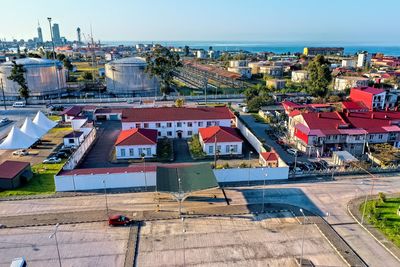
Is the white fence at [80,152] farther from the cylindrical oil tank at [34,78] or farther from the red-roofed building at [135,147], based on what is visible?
the cylindrical oil tank at [34,78]

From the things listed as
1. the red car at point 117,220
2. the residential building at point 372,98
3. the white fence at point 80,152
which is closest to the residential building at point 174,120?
the white fence at point 80,152

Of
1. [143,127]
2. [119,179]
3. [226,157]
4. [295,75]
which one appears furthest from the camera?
[295,75]

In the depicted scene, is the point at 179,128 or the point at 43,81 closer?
the point at 179,128

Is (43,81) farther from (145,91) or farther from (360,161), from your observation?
(360,161)

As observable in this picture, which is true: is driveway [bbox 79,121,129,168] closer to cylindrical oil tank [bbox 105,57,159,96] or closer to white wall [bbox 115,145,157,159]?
white wall [bbox 115,145,157,159]

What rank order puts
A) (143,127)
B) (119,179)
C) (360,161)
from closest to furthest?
(119,179) < (360,161) < (143,127)

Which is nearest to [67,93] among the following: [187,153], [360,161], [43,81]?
[43,81]

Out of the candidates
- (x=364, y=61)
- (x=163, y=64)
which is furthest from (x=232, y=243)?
(x=364, y=61)
